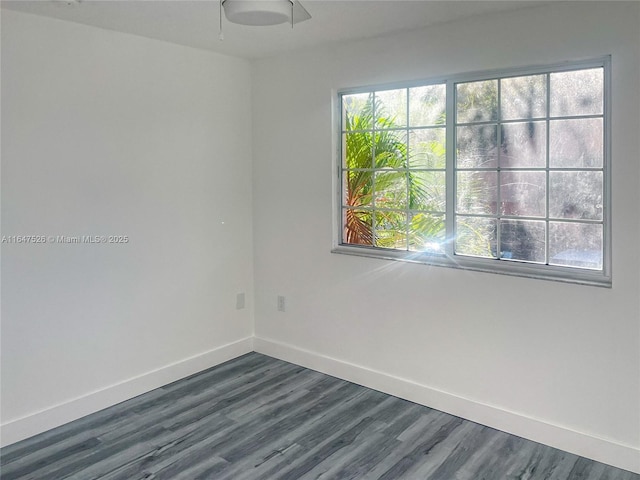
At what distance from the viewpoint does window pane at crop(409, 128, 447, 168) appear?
3.14m

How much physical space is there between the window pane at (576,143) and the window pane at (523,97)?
0.12 meters

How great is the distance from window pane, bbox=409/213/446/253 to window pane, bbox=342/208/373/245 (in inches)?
13.6

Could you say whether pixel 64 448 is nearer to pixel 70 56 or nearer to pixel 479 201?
pixel 70 56

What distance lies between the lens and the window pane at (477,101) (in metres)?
2.91

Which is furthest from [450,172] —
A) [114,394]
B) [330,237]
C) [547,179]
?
[114,394]

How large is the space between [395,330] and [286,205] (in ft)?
4.02

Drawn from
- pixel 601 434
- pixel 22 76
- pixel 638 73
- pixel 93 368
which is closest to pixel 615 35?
pixel 638 73

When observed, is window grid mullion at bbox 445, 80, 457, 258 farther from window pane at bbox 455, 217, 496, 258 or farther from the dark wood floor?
the dark wood floor

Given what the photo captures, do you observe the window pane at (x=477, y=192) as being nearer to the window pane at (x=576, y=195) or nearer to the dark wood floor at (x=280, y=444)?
the window pane at (x=576, y=195)

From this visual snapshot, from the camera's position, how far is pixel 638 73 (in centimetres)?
239

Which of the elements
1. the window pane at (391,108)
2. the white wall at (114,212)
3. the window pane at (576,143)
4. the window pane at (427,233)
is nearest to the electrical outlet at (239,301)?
the white wall at (114,212)

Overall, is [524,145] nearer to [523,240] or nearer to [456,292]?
[523,240]

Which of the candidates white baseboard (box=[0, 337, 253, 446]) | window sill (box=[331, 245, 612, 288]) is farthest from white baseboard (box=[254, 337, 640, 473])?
window sill (box=[331, 245, 612, 288])

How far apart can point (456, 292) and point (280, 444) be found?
1.30m
